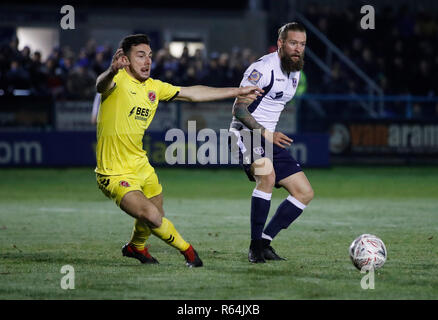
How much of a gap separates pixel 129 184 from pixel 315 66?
19831mm

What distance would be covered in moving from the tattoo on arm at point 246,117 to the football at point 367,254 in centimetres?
152

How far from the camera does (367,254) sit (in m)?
7.79

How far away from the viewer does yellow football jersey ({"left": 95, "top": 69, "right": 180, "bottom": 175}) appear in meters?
8.14

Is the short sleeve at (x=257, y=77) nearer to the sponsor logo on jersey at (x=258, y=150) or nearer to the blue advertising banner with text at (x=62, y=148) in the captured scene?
the sponsor logo on jersey at (x=258, y=150)

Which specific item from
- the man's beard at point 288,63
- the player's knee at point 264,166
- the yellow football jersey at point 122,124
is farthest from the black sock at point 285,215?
the yellow football jersey at point 122,124

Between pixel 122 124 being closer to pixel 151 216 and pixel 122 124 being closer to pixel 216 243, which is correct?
pixel 151 216

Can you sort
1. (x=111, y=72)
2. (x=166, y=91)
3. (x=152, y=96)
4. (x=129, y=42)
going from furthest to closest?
(x=166, y=91)
(x=152, y=96)
(x=129, y=42)
(x=111, y=72)

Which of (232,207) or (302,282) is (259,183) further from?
(232,207)

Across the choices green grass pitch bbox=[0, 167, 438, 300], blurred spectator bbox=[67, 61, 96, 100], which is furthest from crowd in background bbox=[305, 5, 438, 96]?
blurred spectator bbox=[67, 61, 96, 100]

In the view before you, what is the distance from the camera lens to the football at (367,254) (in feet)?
25.5

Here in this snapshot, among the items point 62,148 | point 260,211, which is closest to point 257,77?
point 260,211

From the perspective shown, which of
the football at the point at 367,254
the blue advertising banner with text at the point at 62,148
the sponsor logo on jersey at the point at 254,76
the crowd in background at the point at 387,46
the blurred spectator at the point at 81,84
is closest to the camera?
the football at the point at 367,254
